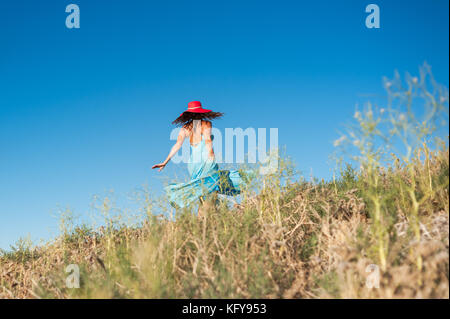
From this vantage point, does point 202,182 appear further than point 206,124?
No

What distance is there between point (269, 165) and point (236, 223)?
100 cm

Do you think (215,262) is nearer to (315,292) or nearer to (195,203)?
(315,292)

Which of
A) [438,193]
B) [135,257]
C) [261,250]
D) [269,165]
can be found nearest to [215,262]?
[261,250]

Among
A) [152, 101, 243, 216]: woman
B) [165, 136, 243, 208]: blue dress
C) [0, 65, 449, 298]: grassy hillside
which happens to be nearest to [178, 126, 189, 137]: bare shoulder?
[152, 101, 243, 216]: woman

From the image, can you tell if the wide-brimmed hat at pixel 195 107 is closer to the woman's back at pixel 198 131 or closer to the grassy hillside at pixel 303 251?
the woman's back at pixel 198 131

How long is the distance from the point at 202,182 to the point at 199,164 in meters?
1.49

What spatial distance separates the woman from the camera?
16.9 ft

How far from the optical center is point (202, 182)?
460 centimetres

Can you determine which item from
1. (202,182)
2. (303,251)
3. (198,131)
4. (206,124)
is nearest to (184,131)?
(198,131)

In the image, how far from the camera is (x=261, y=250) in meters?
3.35

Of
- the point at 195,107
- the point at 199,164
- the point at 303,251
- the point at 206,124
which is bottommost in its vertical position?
the point at 303,251

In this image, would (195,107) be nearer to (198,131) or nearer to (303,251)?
(198,131)

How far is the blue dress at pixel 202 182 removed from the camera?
4.97 meters

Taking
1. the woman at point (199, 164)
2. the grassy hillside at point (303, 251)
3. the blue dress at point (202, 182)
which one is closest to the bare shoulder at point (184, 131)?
the woman at point (199, 164)
